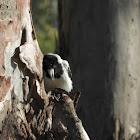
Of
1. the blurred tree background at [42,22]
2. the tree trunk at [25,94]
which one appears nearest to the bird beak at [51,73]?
the tree trunk at [25,94]

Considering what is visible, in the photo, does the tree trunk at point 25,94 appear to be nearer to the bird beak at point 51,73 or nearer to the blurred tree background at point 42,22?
the bird beak at point 51,73

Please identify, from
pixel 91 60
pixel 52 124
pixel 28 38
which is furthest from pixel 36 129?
pixel 91 60

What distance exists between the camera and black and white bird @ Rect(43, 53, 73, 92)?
2594 mm

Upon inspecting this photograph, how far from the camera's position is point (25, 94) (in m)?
1.78

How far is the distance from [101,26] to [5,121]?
A: 71.9 inches

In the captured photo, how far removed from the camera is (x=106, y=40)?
3244 millimetres

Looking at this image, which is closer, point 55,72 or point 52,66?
point 52,66

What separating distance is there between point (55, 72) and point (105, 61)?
598 mm

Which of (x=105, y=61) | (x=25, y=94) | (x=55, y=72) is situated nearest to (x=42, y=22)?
(x=105, y=61)

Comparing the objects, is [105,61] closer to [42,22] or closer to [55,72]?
[55,72]

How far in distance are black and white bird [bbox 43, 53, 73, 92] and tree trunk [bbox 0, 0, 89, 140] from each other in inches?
25.0

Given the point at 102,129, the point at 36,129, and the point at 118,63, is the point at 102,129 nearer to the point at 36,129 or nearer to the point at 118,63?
the point at 118,63

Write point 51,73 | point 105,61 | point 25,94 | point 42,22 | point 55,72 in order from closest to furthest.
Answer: point 25,94, point 51,73, point 55,72, point 105,61, point 42,22

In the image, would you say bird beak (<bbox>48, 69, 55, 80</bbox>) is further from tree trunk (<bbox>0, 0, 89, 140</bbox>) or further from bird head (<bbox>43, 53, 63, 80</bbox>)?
tree trunk (<bbox>0, 0, 89, 140</bbox>)
